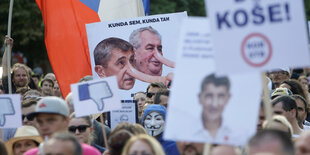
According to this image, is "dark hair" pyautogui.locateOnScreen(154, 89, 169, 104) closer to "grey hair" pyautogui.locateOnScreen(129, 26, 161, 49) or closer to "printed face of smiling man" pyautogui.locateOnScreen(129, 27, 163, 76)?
"printed face of smiling man" pyautogui.locateOnScreen(129, 27, 163, 76)

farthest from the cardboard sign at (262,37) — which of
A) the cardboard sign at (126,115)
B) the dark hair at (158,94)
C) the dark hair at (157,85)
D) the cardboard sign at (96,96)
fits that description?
the dark hair at (157,85)

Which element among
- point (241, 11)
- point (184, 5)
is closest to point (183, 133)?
point (241, 11)

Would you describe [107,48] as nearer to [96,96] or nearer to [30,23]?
[96,96]

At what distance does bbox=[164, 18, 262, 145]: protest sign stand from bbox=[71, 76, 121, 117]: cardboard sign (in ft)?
6.06

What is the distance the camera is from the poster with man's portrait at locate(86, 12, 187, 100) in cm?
1021

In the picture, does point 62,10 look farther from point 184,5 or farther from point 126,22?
point 184,5

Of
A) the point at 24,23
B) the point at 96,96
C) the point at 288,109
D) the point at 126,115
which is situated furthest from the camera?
the point at 24,23

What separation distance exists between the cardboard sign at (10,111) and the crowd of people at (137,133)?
0.15 meters

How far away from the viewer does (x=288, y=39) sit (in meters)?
4.77

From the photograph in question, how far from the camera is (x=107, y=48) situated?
10422mm

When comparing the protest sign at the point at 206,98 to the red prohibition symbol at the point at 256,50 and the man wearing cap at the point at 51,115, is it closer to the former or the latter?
the red prohibition symbol at the point at 256,50

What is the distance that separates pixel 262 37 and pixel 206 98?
1.81ft

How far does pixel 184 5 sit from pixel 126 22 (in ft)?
54.7

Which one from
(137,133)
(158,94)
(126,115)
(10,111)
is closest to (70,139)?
(137,133)
